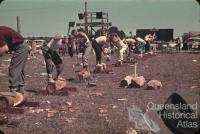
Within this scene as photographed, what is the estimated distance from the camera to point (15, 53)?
346 inches

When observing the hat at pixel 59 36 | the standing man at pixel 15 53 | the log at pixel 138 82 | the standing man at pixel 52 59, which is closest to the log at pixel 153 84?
the log at pixel 138 82

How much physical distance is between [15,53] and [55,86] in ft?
6.08

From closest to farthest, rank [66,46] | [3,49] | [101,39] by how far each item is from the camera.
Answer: [3,49] < [101,39] < [66,46]

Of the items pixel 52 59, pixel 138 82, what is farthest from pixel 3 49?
pixel 138 82

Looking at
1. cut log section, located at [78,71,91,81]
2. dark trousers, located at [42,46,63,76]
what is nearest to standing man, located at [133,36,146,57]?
cut log section, located at [78,71,91,81]

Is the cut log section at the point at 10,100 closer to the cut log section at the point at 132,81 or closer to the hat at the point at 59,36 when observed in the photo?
the hat at the point at 59,36

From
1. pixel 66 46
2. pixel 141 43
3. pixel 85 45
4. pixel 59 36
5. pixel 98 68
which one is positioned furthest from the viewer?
pixel 98 68

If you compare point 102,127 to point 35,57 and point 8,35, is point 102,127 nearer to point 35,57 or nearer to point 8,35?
point 8,35

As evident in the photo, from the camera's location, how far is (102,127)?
320 inches

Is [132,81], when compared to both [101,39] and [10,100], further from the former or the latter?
[10,100]

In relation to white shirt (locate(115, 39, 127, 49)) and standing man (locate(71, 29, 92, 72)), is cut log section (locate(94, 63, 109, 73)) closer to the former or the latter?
standing man (locate(71, 29, 92, 72))

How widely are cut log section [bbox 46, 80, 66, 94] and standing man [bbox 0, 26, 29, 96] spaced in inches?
38.7

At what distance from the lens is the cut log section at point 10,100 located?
28.3ft

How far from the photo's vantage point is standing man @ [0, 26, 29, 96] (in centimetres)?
807
